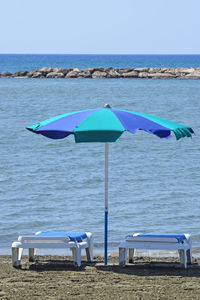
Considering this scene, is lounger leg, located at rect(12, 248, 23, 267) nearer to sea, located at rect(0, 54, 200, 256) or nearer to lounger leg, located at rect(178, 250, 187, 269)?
sea, located at rect(0, 54, 200, 256)

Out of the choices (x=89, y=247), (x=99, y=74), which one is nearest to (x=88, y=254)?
(x=89, y=247)

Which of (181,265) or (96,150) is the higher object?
(96,150)

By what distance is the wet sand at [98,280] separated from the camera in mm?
6578

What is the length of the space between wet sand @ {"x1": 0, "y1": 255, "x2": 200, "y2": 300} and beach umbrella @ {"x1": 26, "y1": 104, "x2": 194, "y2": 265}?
4.70 ft

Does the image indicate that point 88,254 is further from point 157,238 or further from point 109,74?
point 109,74

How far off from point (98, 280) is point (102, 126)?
1592mm

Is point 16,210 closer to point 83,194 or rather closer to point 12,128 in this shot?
point 83,194

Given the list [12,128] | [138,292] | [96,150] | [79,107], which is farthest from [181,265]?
[79,107]

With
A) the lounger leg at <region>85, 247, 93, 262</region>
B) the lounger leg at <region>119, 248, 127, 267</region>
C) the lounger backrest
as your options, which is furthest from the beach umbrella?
the lounger leg at <region>85, 247, 93, 262</region>

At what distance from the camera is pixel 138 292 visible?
666cm

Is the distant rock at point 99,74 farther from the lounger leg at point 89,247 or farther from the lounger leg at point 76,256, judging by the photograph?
the lounger leg at point 76,256

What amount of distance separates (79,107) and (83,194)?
79.4 feet

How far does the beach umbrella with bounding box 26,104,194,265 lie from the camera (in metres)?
7.27

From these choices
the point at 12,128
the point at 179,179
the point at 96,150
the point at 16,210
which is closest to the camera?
the point at 16,210
